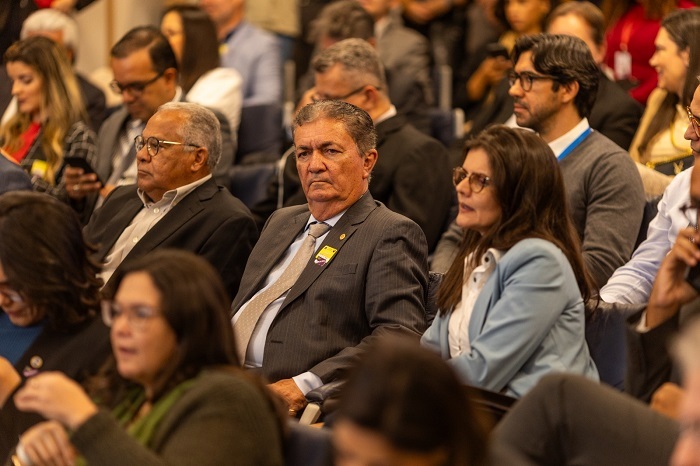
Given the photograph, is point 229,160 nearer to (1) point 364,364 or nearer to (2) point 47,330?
(2) point 47,330

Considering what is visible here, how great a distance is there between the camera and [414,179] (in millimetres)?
4539

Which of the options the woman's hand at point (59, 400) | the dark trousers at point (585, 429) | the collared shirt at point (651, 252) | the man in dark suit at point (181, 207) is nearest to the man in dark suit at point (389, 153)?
the man in dark suit at point (181, 207)

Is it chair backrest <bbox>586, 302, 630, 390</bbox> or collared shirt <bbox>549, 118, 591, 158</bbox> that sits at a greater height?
collared shirt <bbox>549, 118, 591, 158</bbox>

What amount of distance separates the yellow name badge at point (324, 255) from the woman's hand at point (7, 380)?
44.3 inches

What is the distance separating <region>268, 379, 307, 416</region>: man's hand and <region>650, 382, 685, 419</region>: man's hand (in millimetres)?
1120

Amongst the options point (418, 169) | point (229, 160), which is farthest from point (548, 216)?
point (229, 160)

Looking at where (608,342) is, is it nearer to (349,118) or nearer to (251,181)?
(349,118)

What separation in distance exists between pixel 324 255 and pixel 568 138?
1.13 metres

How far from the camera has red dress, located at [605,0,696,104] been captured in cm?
559

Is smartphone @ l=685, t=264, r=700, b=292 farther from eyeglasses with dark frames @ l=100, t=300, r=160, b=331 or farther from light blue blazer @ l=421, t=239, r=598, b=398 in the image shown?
eyeglasses with dark frames @ l=100, t=300, r=160, b=331

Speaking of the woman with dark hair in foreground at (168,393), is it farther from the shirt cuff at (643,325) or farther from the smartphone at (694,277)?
the smartphone at (694,277)

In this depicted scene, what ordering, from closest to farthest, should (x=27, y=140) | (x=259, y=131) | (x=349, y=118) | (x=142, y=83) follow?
(x=349, y=118), (x=142, y=83), (x=27, y=140), (x=259, y=131)

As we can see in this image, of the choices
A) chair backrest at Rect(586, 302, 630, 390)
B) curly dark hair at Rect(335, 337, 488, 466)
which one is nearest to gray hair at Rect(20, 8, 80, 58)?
chair backrest at Rect(586, 302, 630, 390)

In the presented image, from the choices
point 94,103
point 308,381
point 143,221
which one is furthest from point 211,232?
point 94,103
